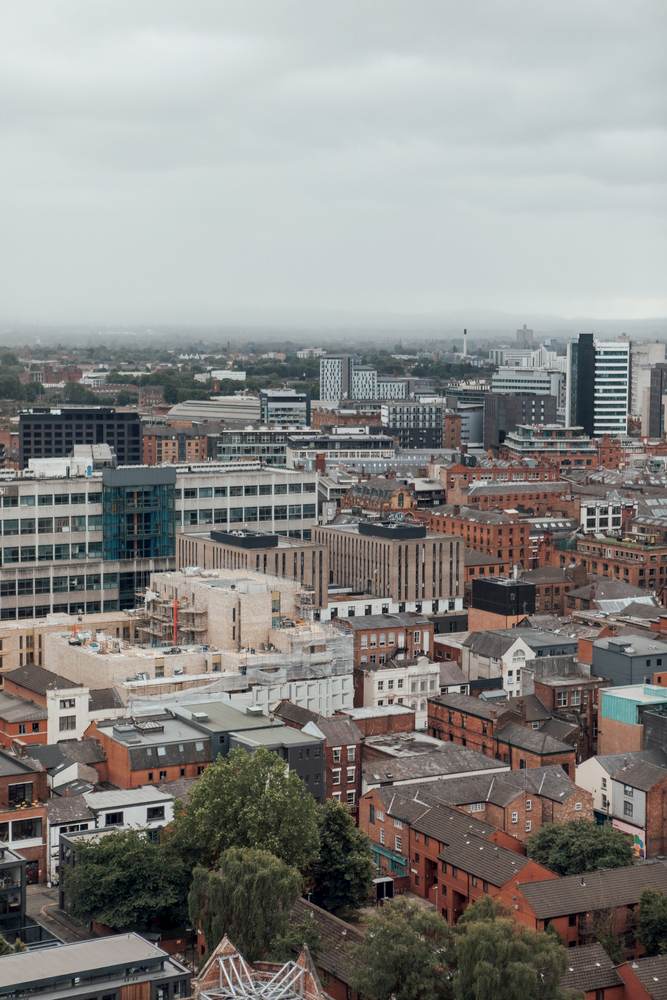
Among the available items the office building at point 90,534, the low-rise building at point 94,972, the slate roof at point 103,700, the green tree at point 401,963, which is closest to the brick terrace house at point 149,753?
the slate roof at point 103,700

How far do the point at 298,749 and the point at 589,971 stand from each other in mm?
16651

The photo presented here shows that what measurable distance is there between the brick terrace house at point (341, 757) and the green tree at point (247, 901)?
46.7 ft

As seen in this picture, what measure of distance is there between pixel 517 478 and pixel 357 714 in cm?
8829

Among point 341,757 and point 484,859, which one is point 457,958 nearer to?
point 484,859

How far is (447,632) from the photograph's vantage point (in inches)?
3558

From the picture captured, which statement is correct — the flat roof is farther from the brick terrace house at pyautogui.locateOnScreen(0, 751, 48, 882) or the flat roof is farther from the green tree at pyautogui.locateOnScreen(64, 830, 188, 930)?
the brick terrace house at pyautogui.locateOnScreen(0, 751, 48, 882)

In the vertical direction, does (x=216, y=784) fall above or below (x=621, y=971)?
above

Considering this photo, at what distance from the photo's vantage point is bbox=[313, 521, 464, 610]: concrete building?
92.6m

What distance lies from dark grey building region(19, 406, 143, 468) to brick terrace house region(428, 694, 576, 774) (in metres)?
95.0

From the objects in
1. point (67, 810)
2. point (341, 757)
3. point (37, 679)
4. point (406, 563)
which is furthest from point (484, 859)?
point (406, 563)

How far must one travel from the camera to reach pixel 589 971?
45844 millimetres

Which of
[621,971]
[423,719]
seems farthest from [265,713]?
[621,971]

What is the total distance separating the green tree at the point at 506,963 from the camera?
42156 mm

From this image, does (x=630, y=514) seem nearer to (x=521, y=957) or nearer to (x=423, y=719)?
(x=423, y=719)
